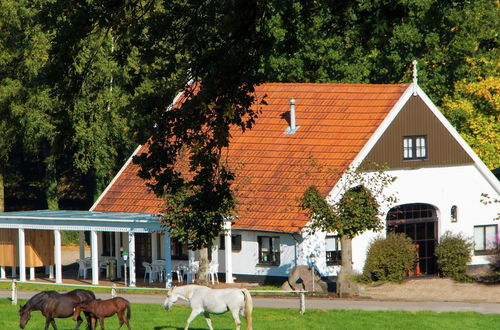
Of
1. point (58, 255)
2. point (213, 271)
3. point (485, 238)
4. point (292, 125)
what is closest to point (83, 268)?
point (58, 255)

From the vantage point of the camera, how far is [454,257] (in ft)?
145

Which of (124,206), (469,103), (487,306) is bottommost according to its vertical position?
(487,306)

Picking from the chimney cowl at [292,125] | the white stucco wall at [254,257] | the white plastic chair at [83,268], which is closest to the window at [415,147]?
the chimney cowl at [292,125]

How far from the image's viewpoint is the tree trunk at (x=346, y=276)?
40.7m

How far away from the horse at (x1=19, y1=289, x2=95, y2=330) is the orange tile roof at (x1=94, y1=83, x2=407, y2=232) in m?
11.6

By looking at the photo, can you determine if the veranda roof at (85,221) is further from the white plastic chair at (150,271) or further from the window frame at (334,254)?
the window frame at (334,254)

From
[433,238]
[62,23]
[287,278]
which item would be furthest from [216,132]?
[433,238]

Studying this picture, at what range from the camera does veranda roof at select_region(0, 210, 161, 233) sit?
4381cm

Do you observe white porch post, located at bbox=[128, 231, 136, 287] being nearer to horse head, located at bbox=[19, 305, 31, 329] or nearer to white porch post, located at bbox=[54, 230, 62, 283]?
white porch post, located at bbox=[54, 230, 62, 283]

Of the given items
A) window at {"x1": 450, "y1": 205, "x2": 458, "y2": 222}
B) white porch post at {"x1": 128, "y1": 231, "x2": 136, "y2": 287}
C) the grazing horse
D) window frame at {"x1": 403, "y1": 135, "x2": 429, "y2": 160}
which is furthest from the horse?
window at {"x1": 450, "y1": 205, "x2": 458, "y2": 222}

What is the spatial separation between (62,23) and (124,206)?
3027 centimetres

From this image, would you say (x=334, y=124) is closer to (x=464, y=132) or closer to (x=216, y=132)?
(x=464, y=132)

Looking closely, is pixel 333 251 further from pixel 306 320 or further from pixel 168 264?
pixel 306 320

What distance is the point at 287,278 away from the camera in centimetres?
4312
